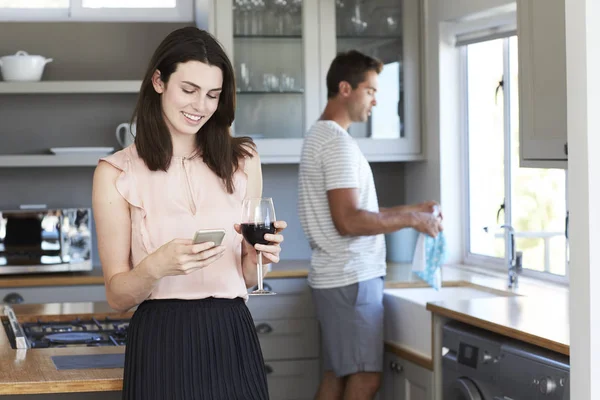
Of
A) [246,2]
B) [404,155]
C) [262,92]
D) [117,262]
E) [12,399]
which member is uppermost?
[246,2]

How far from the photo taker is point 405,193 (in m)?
5.01

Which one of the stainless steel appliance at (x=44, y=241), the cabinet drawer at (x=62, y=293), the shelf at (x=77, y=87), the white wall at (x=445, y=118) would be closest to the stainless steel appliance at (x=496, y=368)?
the white wall at (x=445, y=118)

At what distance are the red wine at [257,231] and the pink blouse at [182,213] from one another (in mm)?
115

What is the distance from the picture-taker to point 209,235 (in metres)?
1.69

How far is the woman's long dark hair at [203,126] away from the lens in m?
1.99

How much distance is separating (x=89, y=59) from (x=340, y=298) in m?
2.13

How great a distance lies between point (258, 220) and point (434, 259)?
1925 mm

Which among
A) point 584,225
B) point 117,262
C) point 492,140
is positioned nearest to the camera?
point 584,225

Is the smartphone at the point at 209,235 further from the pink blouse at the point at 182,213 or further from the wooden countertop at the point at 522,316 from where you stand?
the wooden countertop at the point at 522,316

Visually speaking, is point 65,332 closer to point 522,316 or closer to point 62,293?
point 522,316

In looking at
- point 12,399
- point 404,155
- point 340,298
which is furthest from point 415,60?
point 12,399

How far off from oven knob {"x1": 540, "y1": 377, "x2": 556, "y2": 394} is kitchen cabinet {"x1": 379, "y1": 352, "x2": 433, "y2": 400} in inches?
33.7

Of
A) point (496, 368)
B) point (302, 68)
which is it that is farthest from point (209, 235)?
point (302, 68)

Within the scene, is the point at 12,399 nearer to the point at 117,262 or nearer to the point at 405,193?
the point at 117,262
